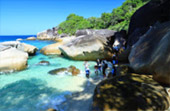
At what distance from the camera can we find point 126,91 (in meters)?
3.68

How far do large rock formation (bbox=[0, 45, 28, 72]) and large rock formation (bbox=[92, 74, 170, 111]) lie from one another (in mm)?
9758

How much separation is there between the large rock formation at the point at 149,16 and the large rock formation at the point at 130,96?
8.41 meters

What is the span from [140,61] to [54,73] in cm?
659

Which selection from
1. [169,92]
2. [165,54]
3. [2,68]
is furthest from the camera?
[2,68]

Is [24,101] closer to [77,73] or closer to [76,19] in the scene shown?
[77,73]

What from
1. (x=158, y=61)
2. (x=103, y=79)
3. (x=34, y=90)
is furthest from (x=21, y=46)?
(x=158, y=61)

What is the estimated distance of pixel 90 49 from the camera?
13.5m

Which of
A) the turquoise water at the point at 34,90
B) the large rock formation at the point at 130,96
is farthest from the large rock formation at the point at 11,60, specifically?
the large rock formation at the point at 130,96

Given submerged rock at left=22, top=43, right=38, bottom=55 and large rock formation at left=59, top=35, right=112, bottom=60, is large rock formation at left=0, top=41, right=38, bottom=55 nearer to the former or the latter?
submerged rock at left=22, top=43, right=38, bottom=55

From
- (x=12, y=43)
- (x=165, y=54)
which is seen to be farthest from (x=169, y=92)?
(x=12, y=43)

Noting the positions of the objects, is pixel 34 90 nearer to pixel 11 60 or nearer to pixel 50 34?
pixel 11 60

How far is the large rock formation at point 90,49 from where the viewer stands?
530 inches

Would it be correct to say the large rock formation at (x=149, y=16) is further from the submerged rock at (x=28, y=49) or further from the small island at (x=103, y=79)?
the submerged rock at (x=28, y=49)

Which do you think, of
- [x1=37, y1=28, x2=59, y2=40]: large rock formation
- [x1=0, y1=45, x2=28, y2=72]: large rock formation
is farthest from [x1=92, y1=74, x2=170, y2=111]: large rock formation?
[x1=37, y1=28, x2=59, y2=40]: large rock formation
